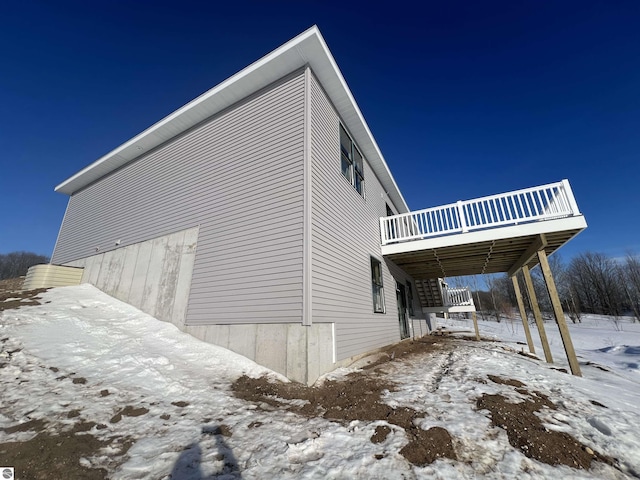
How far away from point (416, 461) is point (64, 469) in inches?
119

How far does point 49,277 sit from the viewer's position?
32.2ft

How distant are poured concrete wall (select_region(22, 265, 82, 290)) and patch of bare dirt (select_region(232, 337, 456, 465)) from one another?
993 centimetres

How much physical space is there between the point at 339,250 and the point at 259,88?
5.19 metres

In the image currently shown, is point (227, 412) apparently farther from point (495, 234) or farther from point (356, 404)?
point (495, 234)

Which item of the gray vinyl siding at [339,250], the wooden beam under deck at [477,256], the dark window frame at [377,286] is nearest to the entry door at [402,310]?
the wooden beam under deck at [477,256]

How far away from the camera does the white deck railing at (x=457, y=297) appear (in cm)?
1581

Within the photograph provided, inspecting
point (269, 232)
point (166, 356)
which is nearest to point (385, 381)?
point (269, 232)

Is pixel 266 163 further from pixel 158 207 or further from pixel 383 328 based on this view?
pixel 383 328

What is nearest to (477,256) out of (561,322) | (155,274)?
(561,322)

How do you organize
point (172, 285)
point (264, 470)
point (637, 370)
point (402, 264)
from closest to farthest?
point (264, 470), point (172, 285), point (637, 370), point (402, 264)

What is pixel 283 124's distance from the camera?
674cm

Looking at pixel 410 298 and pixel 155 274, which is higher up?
pixel 155 274

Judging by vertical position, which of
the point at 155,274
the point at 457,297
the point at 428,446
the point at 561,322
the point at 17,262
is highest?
the point at 17,262

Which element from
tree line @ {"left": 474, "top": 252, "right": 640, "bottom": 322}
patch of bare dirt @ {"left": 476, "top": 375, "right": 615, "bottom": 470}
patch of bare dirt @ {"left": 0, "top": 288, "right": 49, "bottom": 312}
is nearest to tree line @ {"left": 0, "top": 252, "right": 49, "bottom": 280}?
patch of bare dirt @ {"left": 0, "top": 288, "right": 49, "bottom": 312}
